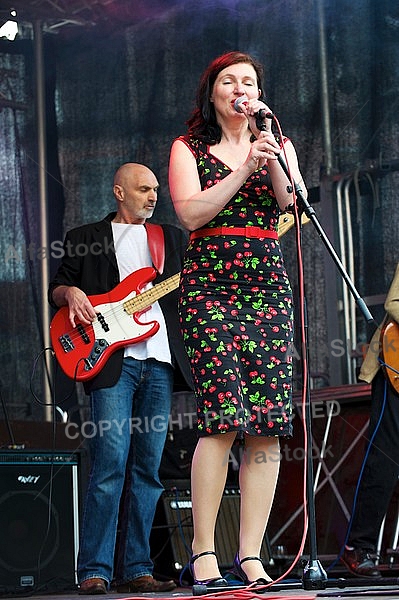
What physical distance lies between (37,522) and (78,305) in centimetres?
83

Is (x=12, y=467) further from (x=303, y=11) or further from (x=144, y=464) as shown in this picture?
(x=303, y=11)

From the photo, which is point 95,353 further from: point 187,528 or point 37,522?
point 187,528

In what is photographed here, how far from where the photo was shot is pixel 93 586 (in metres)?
3.57

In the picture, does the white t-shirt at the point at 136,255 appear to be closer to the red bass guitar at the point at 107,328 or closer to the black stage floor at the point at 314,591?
the red bass guitar at the point at 107,328

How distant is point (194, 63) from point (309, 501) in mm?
3658

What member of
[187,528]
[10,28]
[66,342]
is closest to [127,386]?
[66,342]

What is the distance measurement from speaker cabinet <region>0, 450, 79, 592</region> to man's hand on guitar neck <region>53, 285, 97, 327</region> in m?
0.58

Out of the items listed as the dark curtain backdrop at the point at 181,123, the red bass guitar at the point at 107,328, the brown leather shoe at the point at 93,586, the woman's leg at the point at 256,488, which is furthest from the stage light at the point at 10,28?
the woman's leg at the point at 256,488

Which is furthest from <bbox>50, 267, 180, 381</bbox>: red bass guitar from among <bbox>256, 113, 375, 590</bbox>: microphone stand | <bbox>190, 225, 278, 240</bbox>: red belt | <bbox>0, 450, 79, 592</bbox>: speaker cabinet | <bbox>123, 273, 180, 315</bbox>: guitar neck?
<bbox>256, 113, 375, 590</bbox>: microphone stand

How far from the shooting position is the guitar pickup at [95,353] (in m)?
3.88

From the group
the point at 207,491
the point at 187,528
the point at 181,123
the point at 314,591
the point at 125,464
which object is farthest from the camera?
the point at 181,123

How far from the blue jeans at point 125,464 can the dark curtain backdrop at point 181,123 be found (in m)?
1.41

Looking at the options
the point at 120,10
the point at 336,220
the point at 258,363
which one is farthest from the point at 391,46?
the point at 258,363

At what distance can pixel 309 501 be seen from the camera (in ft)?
8.33
